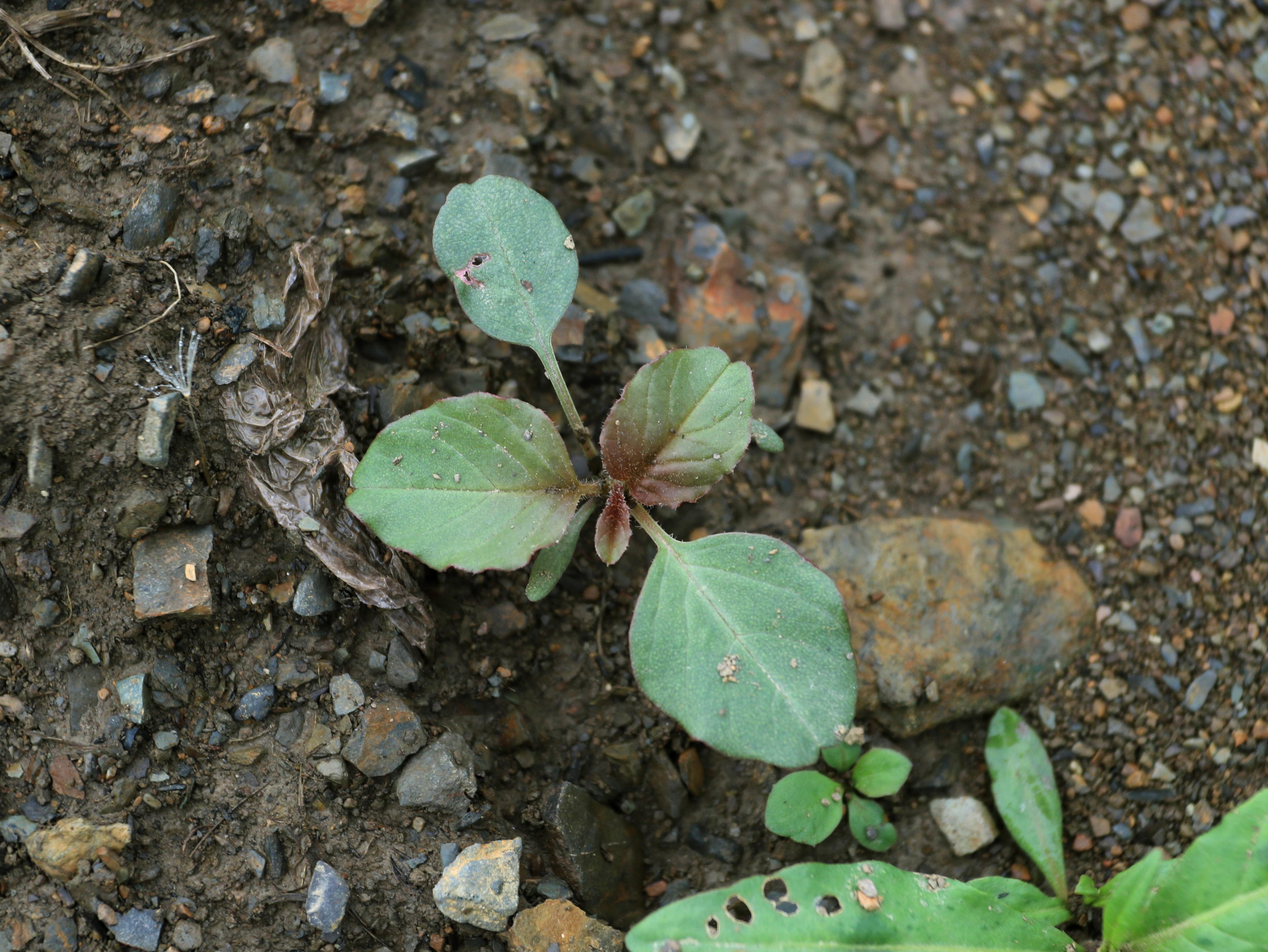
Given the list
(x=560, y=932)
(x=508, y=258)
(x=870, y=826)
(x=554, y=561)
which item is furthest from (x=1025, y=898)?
(x=508, y=258)

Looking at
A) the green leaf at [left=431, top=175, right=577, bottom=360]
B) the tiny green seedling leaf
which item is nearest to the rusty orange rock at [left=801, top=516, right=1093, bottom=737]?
the tiny green seedling leaf

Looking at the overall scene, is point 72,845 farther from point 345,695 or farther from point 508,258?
point 508,258

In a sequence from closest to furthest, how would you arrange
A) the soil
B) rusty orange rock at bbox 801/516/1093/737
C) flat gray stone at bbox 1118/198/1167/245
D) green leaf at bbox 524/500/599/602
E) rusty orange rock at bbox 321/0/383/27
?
the soil, green leaf at bbox 524/500/599/602, rusty orange rock at bbox 801/516/1093/737, rusty orange rock at bbox 321/0/383/27, flat gray stone at bbox 1118/198/1167/245

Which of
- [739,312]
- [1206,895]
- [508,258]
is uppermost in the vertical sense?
[508,258]

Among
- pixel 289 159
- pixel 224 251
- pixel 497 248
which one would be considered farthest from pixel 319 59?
pixel 497 248

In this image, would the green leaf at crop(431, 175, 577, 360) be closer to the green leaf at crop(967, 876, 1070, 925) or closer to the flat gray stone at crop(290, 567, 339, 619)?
the flat gray stone at crop(290, 567, 339, 619)

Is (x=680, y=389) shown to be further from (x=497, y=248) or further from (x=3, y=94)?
(x=3, y=94)
